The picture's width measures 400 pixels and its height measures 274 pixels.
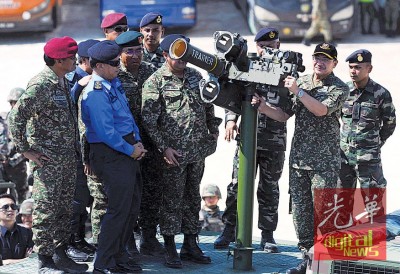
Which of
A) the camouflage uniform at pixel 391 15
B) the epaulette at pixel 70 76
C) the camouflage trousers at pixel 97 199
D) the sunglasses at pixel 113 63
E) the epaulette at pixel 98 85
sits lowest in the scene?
the camouflage trousers at pixel 97 199

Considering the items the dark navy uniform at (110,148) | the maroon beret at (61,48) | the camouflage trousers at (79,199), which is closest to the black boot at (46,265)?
the dark navy uniform at (110,148)

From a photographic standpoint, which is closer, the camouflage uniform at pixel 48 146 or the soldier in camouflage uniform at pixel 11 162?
the camouflage uniform at pixel 48 146

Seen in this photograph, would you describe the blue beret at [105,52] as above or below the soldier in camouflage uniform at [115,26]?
below

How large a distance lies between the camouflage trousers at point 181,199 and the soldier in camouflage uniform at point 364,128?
1.71 meters

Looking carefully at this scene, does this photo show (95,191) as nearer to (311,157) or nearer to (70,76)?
(70,76)

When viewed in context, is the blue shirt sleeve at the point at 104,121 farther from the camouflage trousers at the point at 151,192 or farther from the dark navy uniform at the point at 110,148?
the camouflage trousers at the point at 151,192

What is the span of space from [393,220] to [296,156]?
1.13m

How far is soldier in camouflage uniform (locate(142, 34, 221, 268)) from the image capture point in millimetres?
8227

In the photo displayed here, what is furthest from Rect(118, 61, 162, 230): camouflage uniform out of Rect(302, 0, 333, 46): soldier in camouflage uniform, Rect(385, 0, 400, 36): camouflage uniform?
Rect(385, 0, 400, 36): camouflage uniform

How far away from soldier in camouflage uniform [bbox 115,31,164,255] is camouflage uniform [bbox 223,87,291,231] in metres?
0.73

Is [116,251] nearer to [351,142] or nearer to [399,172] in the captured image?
[351,142]

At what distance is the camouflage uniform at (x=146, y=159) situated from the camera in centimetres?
848

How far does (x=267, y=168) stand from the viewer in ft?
29.5

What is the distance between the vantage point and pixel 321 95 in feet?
26.7
